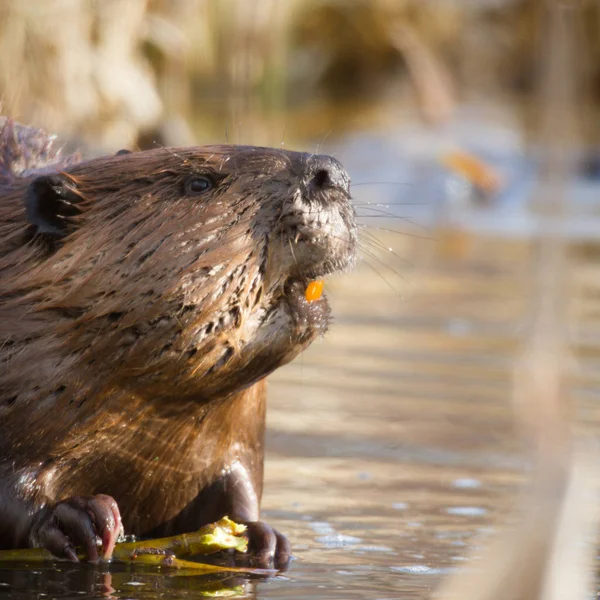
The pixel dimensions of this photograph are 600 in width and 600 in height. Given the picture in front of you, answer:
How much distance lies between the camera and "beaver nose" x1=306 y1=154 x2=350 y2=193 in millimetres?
3064

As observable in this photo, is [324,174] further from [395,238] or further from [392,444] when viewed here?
[395,238]

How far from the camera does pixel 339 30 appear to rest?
878 inches

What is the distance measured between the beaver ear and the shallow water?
2.12ft

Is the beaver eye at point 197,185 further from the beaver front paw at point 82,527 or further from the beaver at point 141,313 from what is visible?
the beaver front paw at point 82,527

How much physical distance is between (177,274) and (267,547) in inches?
24.3

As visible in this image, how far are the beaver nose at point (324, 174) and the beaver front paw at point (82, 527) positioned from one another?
2.46 feet

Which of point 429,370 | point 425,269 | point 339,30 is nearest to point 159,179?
point 429,370

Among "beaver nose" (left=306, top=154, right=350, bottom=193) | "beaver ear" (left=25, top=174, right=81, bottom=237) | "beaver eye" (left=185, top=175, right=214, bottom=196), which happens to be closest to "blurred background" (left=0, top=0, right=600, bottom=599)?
"beaver nose" (left=306, top=154, right=350, bottom=193)

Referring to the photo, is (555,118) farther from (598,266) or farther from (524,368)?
(598,266)

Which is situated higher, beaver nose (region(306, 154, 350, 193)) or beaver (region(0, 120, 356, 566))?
beaver nose (region(306, 154, 350, 193))

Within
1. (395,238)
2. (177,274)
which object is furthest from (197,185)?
(395,238)

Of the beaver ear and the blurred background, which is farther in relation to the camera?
the beaver ear

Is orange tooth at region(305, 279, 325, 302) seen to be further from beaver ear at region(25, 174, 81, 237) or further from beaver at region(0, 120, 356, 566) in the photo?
beaver ear at region(25, 174, 81, 237)

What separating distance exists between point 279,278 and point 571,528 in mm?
1633
